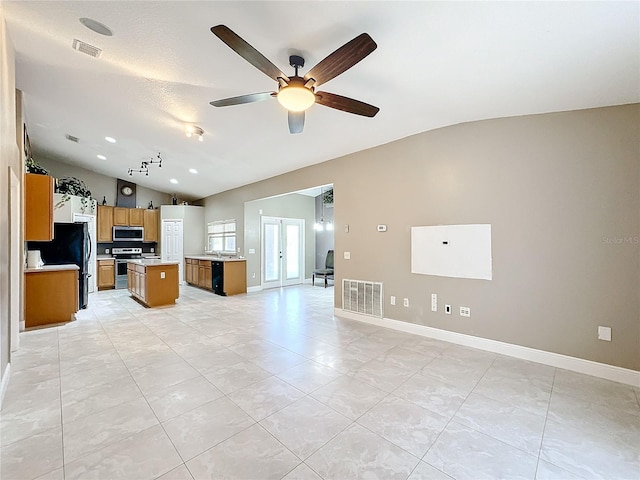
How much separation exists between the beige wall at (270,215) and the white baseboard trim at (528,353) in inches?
170

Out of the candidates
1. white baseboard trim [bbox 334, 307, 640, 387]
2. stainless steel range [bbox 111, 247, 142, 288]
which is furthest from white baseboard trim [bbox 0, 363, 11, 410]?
stainless steel range [bbox 111, 247, 142, 288]

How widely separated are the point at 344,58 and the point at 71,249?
20.9 feet

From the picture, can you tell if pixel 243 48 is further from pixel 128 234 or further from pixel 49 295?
pixel 128 234

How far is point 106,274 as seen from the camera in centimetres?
775

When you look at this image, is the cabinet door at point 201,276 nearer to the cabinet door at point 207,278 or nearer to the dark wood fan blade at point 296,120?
the cabinet door at point 207,278

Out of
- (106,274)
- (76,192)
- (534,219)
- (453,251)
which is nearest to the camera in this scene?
(534,219)

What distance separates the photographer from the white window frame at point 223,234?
25.8 ft

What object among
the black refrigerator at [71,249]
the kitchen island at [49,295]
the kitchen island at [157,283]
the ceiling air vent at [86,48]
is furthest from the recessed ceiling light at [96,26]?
the black refrigerator at [71,249]

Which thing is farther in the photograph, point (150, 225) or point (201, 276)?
point (150, 225)

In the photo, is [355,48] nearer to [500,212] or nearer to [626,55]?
[626,55]

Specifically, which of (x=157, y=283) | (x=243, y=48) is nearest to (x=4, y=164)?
(x=243, y=48)

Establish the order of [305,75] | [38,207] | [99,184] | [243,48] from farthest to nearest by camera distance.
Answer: [99,184]
[38,207]
[305,75]
[243,48]

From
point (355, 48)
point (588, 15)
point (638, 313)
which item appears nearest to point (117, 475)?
point (355, 48)

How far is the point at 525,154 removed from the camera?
10.2 ft
